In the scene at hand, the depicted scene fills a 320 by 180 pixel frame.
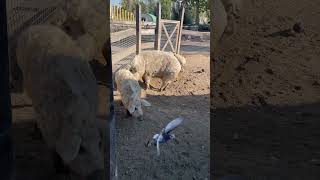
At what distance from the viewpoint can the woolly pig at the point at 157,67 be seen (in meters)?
8.98

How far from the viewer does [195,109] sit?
775cm

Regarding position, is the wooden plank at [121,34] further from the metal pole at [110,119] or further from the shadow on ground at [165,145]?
the metal pole at [110,119]

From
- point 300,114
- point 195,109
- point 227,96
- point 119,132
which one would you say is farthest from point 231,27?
point 195,109

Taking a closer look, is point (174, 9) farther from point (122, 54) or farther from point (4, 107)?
point (4, 107)

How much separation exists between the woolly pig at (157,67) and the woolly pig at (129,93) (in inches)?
49.4

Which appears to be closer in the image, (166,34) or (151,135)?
(151,135)

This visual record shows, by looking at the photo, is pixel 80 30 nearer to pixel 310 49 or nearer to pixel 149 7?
pixel 310 49

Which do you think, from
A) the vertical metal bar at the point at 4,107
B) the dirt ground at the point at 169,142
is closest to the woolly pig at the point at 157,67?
the dirt ground at the point at 169,142

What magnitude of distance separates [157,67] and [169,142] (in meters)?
3.77

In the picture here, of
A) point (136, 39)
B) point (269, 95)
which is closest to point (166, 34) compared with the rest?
point (136, 39)

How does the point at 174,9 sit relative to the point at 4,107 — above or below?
above

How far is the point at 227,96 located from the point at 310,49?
441mm

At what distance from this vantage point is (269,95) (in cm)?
224

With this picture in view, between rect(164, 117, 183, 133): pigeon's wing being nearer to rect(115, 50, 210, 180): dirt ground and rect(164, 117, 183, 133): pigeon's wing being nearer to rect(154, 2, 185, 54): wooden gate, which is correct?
rect(115, 50, 210, 180): dirt ground
